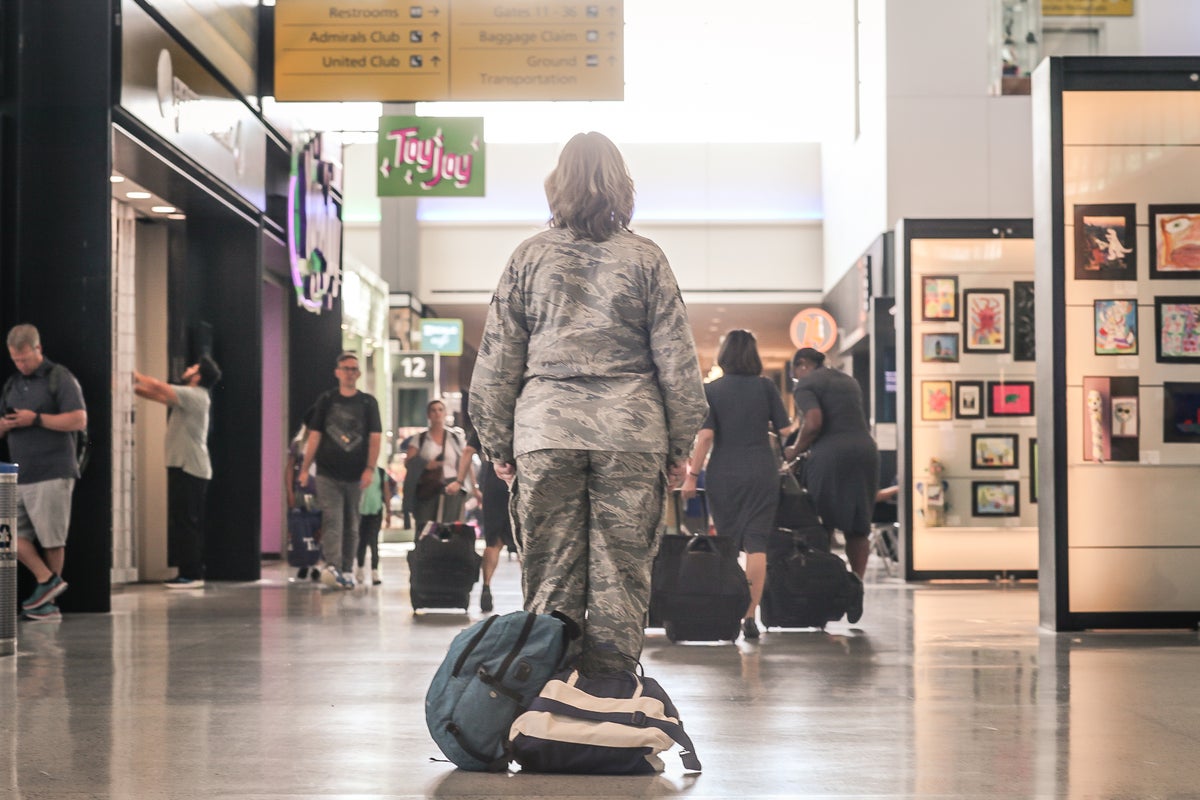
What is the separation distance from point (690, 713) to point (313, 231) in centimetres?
1101

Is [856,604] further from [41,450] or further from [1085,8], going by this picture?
[1085,8]

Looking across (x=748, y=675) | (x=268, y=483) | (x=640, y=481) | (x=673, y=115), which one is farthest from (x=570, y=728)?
(x=673, y=115)

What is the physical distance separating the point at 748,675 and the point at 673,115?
23625 mm

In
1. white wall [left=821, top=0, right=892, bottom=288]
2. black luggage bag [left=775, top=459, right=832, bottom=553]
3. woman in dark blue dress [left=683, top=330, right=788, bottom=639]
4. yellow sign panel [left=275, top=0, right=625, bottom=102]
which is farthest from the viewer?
white wall [left=821, top=0, right=892, bottom=288]

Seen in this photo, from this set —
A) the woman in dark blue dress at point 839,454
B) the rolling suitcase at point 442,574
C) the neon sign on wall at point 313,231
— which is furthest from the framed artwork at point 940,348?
the neon sign on wall at point 313,231

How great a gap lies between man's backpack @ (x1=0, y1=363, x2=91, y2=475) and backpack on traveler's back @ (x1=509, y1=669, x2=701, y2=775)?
5581mm

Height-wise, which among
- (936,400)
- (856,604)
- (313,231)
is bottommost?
(856,604)

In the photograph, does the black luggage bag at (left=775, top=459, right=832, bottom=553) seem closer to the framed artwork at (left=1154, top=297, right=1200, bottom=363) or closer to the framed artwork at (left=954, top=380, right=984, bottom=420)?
the framed artwork at (left=1154, top=297, right=1200, bottom=363)

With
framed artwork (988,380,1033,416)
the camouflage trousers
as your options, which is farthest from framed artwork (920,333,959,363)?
the camouflage trousers

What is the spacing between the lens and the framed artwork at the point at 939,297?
43.5 ft

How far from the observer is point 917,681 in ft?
20.2

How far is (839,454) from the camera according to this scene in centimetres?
930

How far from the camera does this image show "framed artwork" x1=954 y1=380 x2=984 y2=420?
1330 centimetres

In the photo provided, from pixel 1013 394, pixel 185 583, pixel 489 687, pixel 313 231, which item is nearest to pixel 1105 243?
pixel 1013 394
